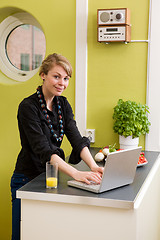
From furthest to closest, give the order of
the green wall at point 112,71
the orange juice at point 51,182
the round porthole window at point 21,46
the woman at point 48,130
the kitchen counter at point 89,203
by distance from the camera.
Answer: the round porthole window at point 21,46
the green wall at point 112,71
the woman at point 48,130
the orange juice at point 51,182
the kitchen counter at point 89,203

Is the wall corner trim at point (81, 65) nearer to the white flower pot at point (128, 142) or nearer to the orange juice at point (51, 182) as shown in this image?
the white flower pot at point (128, 142)

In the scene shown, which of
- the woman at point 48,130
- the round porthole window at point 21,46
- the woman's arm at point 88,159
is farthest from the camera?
the round porthole window at point 21,46

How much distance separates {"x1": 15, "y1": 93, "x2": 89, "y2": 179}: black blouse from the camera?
1.91 meters

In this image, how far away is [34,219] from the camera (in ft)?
5.72

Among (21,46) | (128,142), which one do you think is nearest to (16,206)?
(128,142)

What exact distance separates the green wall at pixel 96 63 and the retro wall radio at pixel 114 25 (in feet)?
0.39

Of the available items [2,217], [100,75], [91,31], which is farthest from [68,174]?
[2,217]

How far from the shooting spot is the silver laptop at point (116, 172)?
1638 mm

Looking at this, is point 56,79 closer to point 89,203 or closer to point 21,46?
point 89,203

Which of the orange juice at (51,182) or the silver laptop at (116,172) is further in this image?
the orange juice at (51,182)

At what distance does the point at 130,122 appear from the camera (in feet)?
8.34

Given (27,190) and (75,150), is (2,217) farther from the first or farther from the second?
(27,190)

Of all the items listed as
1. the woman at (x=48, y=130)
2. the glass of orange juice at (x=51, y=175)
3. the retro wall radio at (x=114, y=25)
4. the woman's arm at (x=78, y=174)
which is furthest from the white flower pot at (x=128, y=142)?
the glass of orange juice at (x=51, y=175)

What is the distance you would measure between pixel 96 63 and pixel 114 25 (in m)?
0.31
